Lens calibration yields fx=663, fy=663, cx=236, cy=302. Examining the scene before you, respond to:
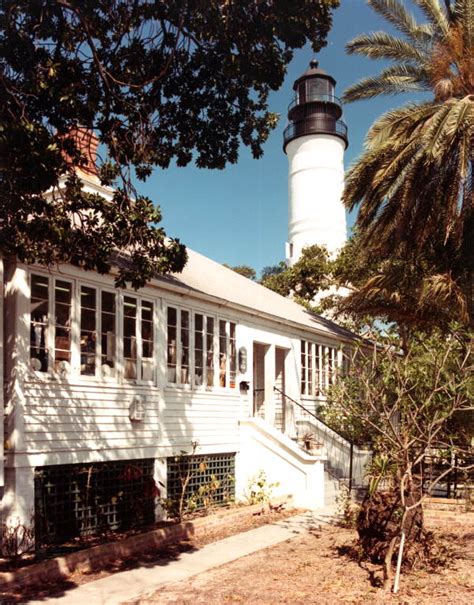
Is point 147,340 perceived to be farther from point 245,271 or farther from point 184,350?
point 245,271

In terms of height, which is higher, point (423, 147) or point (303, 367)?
point (423, 147)

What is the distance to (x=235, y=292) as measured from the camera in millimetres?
18062

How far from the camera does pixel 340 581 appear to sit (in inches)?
349

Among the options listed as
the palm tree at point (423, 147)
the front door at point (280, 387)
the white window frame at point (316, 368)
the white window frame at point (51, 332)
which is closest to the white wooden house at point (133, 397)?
the white window frame at point (51, 332)

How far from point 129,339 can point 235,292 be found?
229 inches

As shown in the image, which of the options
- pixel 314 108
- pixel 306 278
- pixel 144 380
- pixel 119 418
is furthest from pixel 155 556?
pixel 314 108

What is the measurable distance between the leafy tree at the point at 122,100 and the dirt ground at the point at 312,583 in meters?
4.30

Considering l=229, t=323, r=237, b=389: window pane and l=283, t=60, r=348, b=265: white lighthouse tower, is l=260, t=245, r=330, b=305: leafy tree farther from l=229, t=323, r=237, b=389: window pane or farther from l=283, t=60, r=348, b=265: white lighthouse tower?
l=229, t=323, r=237, b=389: window pane

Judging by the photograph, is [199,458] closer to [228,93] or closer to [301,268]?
[228,93]

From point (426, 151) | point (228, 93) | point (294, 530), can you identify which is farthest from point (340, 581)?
point (426, 151)

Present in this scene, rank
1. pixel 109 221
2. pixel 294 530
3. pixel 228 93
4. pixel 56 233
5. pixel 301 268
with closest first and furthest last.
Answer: pixel 56 233 → pixel 109 221 → pixel 228 93 → pixel 294 530 → pixel 301 268

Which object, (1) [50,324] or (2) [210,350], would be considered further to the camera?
(2) [210,350]

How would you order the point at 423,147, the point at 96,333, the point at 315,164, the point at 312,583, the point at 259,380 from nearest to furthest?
the point at 312,583 < the point at 96,333 < the point at 423,147 < the point at 259,380 < the point at 315,164

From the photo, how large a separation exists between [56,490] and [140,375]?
2816 millimetres
